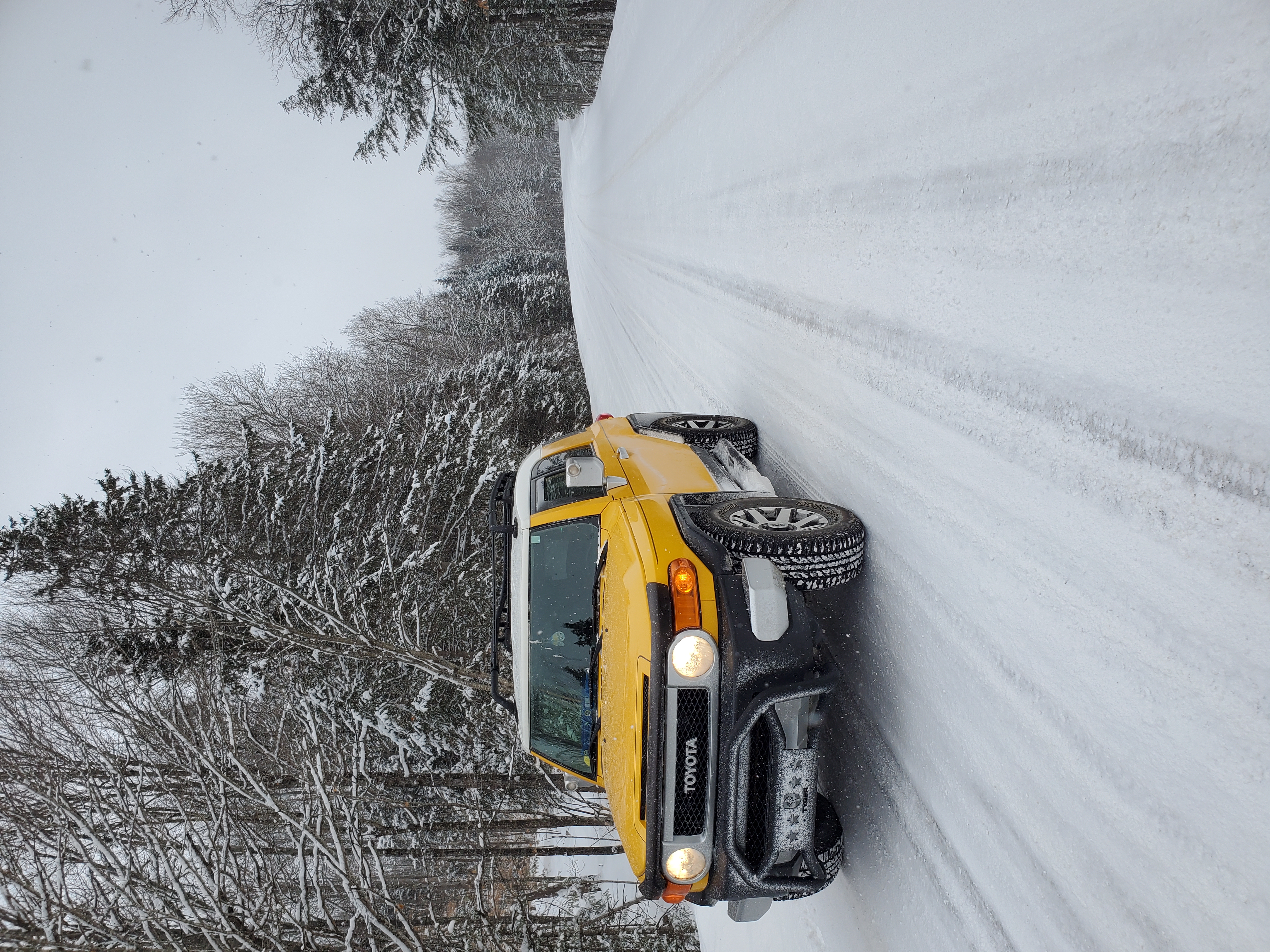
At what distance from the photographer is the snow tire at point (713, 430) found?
15.7 feet

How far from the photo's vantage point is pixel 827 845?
312 cm

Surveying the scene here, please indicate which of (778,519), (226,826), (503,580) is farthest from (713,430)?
(226,826)

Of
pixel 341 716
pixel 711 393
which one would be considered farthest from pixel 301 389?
pixel 711 393

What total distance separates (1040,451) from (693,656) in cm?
144

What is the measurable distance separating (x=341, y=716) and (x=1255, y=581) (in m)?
11.9

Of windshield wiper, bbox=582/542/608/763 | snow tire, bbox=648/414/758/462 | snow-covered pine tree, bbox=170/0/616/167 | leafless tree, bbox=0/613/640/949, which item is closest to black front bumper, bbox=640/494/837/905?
windshield wiper, bbox=582/542/608/763

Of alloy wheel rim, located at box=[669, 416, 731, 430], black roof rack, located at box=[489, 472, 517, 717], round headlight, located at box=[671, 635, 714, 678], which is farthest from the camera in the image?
alloy wheel rim, located at box=[669, 416, 731, 430]

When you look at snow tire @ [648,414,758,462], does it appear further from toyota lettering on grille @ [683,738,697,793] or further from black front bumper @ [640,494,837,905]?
toyota lettering on grille @ [683,738,697,793]

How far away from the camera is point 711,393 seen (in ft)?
19.6

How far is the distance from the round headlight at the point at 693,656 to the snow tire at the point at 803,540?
0.46m

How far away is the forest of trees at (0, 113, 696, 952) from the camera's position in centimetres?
707

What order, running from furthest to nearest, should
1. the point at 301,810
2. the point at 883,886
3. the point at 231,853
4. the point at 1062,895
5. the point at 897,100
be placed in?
the point at 301,810
the point at 231,853
the point at 883,886
the point at 897,100
the point at 1062,895

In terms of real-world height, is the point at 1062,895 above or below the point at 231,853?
above

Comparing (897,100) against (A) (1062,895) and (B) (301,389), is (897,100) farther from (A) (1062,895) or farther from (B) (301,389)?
(B) (301,389)
